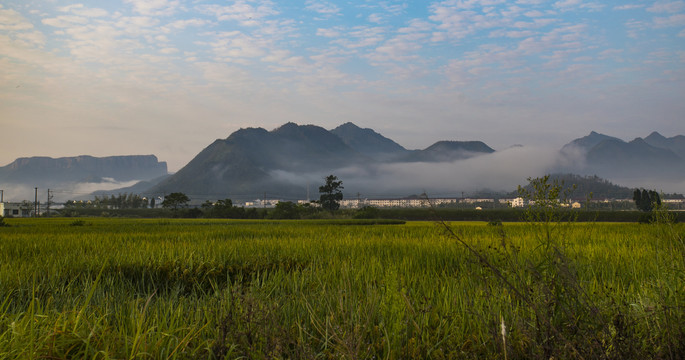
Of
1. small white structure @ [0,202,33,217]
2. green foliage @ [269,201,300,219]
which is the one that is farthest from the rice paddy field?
small white structure @ [0,202,33,217]

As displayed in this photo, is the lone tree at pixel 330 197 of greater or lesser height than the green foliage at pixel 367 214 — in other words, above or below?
above

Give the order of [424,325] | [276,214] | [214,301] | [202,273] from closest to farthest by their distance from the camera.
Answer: [424,325] < [214,301] < [202,273] < [276,214]

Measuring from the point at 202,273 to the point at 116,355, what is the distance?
3.76 metres

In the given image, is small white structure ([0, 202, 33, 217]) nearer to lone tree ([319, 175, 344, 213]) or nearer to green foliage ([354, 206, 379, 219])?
lone tree ([319, 175, 344, 213])

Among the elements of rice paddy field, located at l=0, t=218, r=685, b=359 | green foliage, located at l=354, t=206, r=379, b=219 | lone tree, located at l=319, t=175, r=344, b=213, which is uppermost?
lone tree, located at l=319, t=175, r=344, b=213

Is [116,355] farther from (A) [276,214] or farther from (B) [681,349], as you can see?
(A) [276,214]

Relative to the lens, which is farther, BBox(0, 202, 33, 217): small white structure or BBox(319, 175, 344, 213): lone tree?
BBox(0, 202, 33, 217): small white structure

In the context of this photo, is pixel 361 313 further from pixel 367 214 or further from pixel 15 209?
pixel 15 209

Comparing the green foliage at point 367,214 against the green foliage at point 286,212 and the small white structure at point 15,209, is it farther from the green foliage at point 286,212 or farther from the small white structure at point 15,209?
the small white structure at point 15,209

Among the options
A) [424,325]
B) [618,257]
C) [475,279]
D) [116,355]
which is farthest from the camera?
[618,257]

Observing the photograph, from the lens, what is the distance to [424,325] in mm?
3193

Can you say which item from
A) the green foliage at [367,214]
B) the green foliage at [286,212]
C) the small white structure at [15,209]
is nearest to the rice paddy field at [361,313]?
the green foliage at [367,214]

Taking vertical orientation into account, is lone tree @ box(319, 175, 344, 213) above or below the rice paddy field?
above

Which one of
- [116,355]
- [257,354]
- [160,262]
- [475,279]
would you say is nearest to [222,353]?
[257,354]
